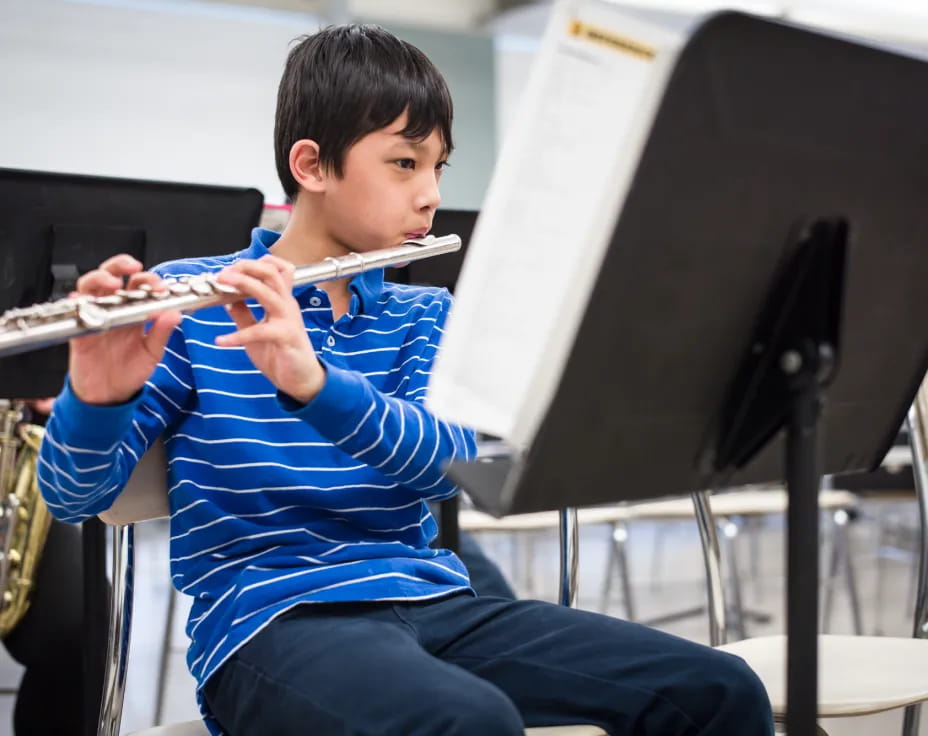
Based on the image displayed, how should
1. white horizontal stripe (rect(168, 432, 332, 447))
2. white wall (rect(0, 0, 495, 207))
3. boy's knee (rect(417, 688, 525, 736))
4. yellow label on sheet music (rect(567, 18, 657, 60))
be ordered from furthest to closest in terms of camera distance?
1. white wall (rect(0, 0, 495, 207))
2. white horizontal stripe (rect(168, 432, 332, 447))
3. boy's knee (rect(417, 688, 525, 736))
4. yellow label on sheet music (rect(567, 18, 657, 60))

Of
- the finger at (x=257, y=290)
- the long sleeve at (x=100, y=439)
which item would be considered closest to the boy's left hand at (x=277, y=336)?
the finger at (x=257, y=290)

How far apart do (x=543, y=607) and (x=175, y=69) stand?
427cm

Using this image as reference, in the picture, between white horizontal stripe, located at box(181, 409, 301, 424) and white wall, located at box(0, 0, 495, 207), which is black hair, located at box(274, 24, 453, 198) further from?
white wall, located at box(0, 0, 495, 207)

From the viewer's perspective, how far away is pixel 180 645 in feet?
9.45

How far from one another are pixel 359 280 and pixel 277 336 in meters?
0.27

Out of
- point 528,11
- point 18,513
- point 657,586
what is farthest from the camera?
point 528,11

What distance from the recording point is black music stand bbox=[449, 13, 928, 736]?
604 mm

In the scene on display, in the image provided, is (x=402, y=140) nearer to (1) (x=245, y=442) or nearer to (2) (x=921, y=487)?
(1) (x=245, y=442)

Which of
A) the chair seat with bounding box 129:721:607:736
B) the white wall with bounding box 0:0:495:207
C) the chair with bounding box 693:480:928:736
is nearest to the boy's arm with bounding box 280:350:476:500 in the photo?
the chair seat with bounding box 129:721:607:736

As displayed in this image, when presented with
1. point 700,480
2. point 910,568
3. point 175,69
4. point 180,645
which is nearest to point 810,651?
point 700,480

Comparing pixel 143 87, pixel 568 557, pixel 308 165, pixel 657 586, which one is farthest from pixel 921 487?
pixel 143 87

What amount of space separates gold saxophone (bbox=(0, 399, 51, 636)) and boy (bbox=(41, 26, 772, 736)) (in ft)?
3.09

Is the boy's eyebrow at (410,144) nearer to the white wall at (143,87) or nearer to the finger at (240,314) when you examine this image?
the finger at (240,314)

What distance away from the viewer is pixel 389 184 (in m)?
1.04
